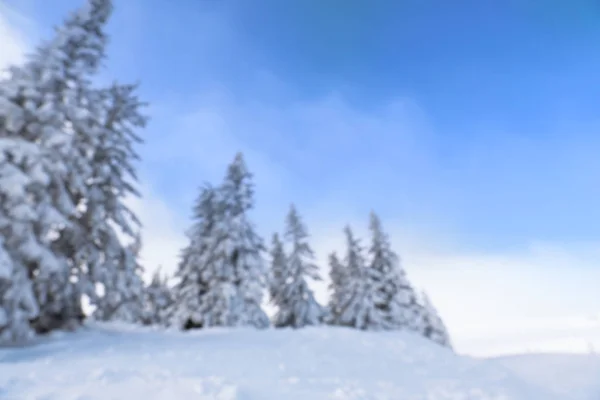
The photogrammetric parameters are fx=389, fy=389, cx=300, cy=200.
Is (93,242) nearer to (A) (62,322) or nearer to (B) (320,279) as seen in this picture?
(A) (62,322)

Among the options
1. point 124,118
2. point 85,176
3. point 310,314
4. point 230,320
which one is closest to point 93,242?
point 85,176

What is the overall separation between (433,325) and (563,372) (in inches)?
1231

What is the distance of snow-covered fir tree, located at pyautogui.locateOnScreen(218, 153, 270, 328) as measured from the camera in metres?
24.5

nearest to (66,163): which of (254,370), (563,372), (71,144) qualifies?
(71,144)

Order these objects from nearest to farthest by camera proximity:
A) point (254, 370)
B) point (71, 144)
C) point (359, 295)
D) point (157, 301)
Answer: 1. point (254, 370)
2. point (71, 144)
3. point (359, 295)
4. point (157, 301)

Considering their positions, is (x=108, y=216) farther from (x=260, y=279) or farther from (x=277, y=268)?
(x=277, y=268)

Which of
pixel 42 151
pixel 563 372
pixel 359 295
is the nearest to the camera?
pixel 563 372

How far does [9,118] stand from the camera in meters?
12.3

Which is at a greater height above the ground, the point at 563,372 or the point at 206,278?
the point at 206,278

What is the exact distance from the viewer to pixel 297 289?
3052 cm

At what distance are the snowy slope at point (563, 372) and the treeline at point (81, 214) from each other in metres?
13.1

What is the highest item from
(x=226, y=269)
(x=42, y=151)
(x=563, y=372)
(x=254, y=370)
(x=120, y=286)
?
(x=42, y=151)

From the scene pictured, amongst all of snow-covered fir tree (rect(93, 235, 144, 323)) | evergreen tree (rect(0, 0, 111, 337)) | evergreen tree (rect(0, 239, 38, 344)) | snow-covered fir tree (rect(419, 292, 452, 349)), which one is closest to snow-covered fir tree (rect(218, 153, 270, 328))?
snow-covered fir tree (rect(93, 235, 144, 323))

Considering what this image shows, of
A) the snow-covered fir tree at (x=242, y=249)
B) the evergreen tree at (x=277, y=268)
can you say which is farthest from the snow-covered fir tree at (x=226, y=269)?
the evergreen tree at (x=277, y=268)
